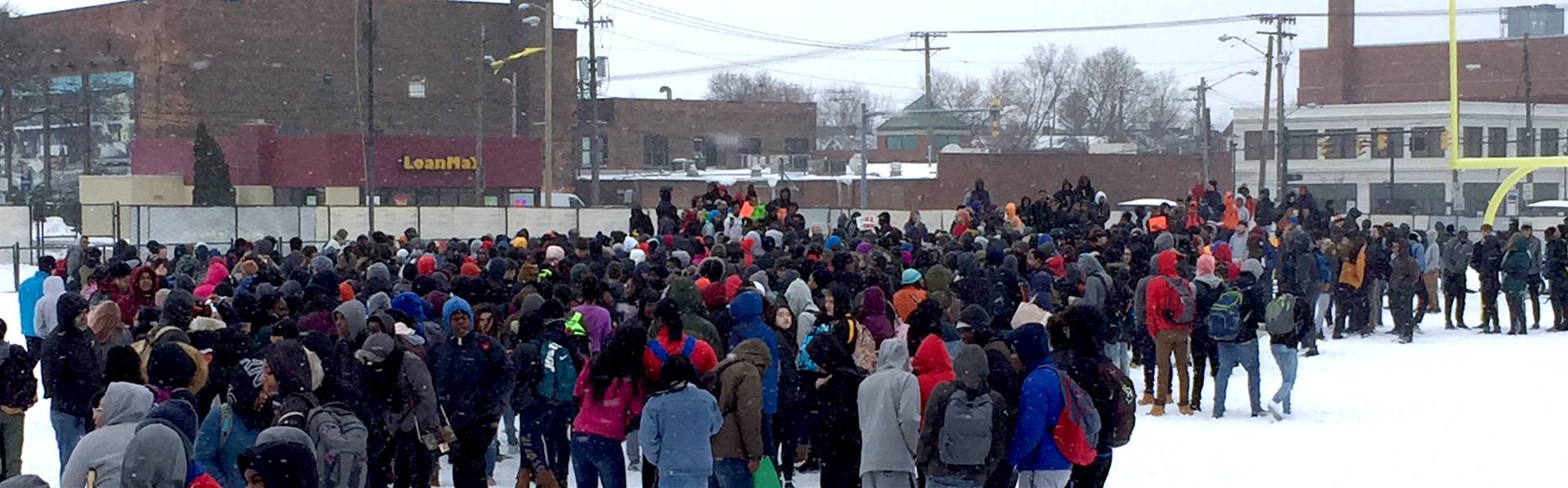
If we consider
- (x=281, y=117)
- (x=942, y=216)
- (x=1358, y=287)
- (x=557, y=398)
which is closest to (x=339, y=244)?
(x=557, y=398)

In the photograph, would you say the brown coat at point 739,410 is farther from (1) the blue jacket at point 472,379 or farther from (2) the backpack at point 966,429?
(1) the blue jacket at point 472,379

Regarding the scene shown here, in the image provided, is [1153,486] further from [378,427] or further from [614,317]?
[378,427]

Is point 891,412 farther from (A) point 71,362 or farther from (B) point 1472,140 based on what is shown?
(B) point 1472,140

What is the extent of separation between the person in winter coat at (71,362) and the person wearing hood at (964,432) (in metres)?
5.60

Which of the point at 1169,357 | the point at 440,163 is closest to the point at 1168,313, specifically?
the point at 1169,357

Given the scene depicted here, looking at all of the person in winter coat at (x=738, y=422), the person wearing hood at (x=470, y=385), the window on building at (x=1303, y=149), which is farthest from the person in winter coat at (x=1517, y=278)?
the window on building at (x=1303, y=149)

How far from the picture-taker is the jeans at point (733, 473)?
10.3 m

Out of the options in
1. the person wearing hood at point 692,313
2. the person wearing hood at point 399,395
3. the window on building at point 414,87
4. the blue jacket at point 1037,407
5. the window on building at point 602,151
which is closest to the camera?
the blue jacket at point 1037,407

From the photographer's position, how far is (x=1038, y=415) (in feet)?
30.8

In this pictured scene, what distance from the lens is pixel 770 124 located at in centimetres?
9362

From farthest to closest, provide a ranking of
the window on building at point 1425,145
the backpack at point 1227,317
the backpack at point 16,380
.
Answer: the window on building at point 1425,145 < the backpack at point 1227,317 < the backpack at point 16,380

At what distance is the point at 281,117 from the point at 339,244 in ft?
173

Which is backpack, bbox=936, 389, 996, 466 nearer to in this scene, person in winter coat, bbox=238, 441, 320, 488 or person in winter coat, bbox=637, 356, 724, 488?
person in winter coat, bbox=637, 356, 724, 488

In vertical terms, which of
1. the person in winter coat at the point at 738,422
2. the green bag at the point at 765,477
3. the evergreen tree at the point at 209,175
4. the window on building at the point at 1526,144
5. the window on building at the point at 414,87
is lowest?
the green bag at the point at 765,477
